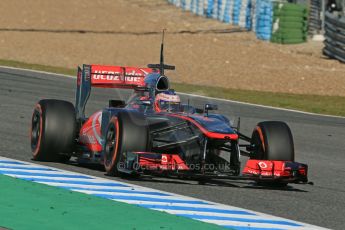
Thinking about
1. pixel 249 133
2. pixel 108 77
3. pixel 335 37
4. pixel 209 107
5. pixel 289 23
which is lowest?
pixel 249 133

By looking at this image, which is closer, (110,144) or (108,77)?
(110,144)

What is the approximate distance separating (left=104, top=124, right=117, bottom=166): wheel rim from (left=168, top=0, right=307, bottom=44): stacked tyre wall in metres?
28.5

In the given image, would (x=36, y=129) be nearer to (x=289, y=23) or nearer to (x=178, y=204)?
(x=178, y=204)

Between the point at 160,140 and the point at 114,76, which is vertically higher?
the point at 114,76

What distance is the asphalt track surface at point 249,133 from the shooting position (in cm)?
1004

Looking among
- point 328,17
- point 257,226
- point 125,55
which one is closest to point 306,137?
point 257,226

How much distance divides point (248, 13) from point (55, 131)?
3128 centimetres

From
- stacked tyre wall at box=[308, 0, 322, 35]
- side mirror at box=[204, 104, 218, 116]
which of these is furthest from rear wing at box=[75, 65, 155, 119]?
stacked tyre wall at box=[308, 0, 322, 35]

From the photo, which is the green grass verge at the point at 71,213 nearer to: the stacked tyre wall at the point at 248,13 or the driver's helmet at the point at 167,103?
the driver's helmet at the point at 167,103

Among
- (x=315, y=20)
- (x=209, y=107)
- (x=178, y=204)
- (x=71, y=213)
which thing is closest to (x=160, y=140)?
(x=209, y=107)

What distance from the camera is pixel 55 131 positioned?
468 inches

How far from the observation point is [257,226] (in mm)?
8523

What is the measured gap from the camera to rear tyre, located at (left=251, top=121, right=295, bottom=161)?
36.8 ft

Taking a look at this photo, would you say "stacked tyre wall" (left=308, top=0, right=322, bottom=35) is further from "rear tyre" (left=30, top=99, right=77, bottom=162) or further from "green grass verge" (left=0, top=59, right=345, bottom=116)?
"rear tyre" (left=30, top=99, right=77, bottom=162)
